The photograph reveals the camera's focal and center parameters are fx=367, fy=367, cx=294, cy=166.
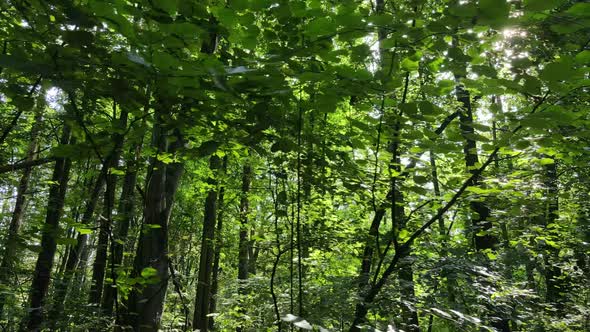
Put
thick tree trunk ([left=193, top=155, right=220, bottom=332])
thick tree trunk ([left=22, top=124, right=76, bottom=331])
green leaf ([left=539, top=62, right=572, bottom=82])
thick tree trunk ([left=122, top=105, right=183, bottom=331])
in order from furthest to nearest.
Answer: thick tree trunk ([left=193, top=155, right=220, bottom=332]) → thick tree trunk ([left=22, top=124, right=76, bottom=331]) → thick tree trunk ([left=122, top=105, right=183, bottom=331]) → green leaf ([left=539, top=62, right=572, bottom=82])

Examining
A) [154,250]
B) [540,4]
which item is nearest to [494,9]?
[540,4]

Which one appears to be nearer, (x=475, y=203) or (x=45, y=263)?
(x=45, y=263)

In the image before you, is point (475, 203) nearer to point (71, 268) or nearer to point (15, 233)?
point (15, 233)

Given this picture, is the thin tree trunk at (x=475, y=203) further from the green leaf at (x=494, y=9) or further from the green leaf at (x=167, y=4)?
the green leaf at (x=167, y=4)

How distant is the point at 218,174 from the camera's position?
7.77 metres

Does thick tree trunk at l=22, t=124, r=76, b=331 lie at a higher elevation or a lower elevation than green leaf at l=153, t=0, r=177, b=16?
lower

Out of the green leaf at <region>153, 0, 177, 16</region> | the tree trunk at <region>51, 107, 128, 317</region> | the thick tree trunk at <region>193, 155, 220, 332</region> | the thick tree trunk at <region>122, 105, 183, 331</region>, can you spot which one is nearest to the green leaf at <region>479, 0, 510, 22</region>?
the green leaf at <region>153, 0, 177, 16</region>

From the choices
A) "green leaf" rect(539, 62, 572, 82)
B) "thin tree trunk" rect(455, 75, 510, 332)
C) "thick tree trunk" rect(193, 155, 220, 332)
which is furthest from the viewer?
"thick tree trunk" rect(193, 155, 220, 332)

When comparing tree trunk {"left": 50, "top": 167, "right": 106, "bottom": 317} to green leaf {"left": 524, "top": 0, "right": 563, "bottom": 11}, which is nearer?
green leaf {"left": 524, "top": 0, "right": 563, "bottom": 11}

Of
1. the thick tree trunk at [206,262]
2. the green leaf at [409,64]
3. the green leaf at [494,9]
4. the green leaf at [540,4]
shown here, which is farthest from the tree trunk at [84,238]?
the thick tree trunk at [206,262]

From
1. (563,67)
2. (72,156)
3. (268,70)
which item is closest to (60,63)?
(72,156)

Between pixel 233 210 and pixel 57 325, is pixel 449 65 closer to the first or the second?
pixel 57 325

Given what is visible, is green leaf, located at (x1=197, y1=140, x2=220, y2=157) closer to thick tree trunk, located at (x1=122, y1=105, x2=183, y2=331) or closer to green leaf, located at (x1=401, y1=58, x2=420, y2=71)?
green leaf, located at (x1=401, y1=58, x2=420, y2=71)

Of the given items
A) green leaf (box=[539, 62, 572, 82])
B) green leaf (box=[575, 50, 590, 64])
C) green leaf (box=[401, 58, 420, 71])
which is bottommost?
green leaf (box=[539, 62, 572, 82])
